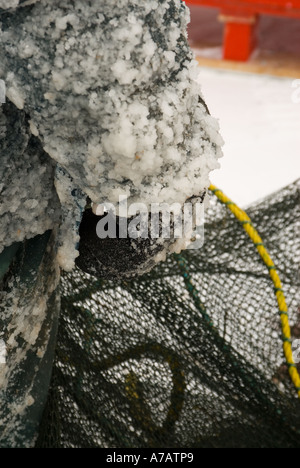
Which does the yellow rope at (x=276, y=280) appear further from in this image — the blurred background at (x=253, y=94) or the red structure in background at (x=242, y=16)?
the red structure in background at (x=242, y=16)

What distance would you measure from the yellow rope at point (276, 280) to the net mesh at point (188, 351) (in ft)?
0.11

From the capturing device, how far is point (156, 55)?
1.45ft

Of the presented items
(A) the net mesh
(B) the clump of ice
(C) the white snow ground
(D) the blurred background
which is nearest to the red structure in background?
(D) the blurred background

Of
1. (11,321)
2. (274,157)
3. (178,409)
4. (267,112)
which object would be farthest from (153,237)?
(267,112)

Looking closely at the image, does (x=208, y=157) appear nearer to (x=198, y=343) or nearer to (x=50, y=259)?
(x=50, y=259)

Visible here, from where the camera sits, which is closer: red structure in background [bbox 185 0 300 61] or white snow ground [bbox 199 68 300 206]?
white snow ground [bbox 199 68 300 206]

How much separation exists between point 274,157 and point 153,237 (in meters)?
2.13

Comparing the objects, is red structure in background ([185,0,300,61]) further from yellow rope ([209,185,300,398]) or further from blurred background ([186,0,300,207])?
yellow rope ([209,185,300,398])

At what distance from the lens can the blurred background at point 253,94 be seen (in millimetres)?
2416

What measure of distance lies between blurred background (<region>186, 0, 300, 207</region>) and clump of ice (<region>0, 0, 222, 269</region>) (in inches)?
69.1

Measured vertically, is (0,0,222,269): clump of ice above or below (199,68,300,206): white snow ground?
below

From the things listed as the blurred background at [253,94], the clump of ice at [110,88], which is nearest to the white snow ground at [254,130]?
the blurred background at [253,94]

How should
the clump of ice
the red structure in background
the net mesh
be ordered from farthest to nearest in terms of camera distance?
the red structure in background
the net mesh
the clump of ice

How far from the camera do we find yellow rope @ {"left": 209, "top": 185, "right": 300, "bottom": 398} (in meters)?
1.07
